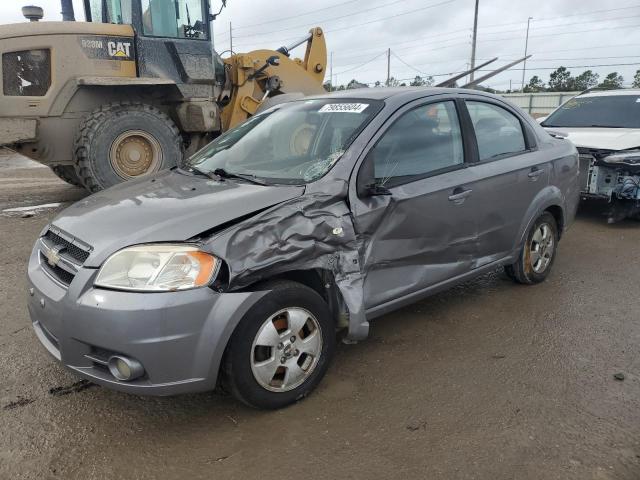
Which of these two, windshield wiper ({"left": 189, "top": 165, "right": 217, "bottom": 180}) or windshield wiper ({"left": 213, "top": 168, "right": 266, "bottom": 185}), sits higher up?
windshield wiper ({"left": 213, "top": 168, "right": 266, "bottom": 185})

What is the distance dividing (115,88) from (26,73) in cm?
108

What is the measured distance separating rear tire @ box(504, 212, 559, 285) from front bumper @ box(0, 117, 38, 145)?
5.95 m

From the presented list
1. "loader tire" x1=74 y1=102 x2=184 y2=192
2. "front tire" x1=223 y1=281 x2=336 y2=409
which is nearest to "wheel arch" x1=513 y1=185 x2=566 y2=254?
"front tire" x1=223 y1=281 x2=336 y2=409

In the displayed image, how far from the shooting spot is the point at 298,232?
9.07ft

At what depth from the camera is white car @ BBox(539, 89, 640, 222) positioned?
630cm

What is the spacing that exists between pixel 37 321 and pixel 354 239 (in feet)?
5.85

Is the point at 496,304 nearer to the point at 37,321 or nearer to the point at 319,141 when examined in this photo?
the point at 319,141

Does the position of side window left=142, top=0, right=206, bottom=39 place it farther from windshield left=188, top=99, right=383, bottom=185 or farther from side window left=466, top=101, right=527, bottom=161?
side window left=466, top=101, right=527, bottom=161

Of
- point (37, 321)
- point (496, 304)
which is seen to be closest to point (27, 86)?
point (37, 321)

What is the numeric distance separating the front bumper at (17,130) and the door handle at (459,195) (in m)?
5.66

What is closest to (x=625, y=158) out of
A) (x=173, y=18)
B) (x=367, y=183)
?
(x=367, y=183)

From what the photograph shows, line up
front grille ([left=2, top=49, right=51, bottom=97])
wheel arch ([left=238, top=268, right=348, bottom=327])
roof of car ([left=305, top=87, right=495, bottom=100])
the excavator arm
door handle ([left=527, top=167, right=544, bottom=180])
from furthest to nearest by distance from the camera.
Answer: the excavator arm
front grille ([left=2, top=49, right=51, bottom=97])
door handle ([left=527, top=167, right=544, bottom=180])
roof of car ([left=305, top=87, right=495, bottom=100])
wheel arch ([left=238, top=268, right=348, bottom=327])

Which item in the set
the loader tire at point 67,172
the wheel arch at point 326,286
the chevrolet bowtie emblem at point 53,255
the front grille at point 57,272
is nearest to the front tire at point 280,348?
the wheel arch at point 326,286

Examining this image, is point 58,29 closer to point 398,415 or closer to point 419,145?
point 419,145
